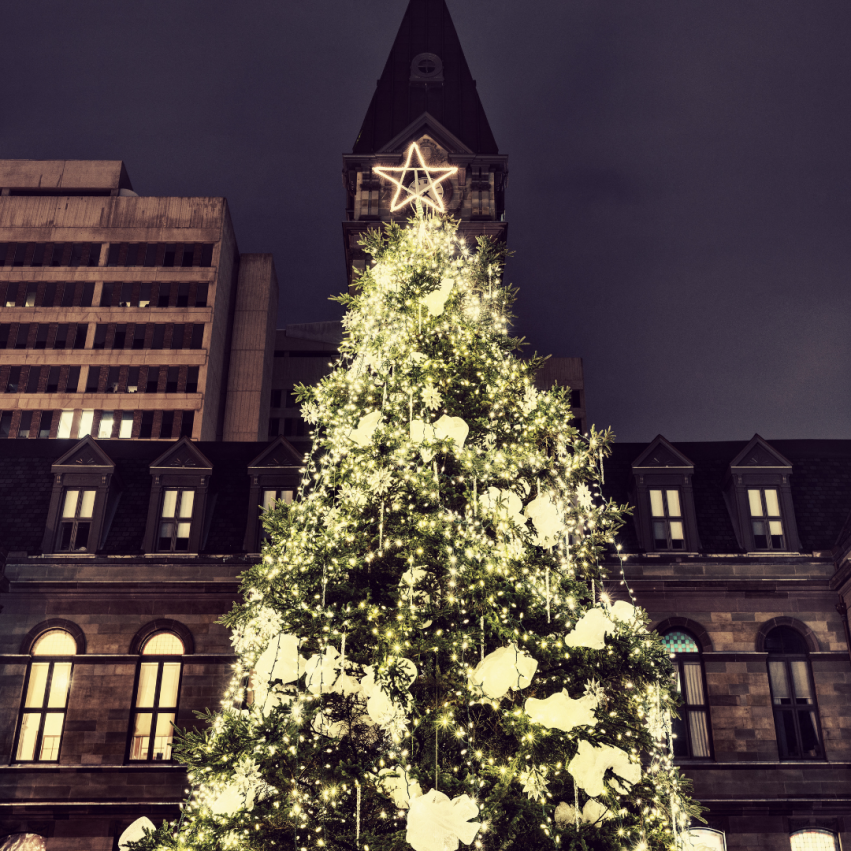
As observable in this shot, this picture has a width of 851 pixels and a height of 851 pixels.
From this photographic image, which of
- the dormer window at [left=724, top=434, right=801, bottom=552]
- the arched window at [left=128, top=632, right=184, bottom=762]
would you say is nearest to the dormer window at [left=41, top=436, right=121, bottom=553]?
the arched window at [left=128, top=632, right=184, bottom=762]

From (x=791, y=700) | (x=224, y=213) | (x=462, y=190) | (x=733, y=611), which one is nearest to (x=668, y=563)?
(x=733, y=611)

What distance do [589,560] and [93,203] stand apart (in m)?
60.8

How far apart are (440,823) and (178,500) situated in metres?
13.9

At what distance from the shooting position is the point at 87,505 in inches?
778

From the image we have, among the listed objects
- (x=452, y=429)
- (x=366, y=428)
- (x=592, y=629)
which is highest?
(x=366, y=428)

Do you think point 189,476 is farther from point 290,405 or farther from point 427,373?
point 290,405

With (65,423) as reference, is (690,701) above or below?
below

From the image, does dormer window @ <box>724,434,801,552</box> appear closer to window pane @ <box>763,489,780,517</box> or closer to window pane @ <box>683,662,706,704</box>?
window pane @ <box>763,489,780,517</box>

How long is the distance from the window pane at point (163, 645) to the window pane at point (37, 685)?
222cm

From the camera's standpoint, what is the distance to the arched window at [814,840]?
16641mm

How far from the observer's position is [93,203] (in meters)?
61.6

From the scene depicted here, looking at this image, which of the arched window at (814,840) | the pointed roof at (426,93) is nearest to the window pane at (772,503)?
the arched window at (814,840)

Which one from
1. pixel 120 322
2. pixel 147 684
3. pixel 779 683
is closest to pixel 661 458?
pixel 779 683

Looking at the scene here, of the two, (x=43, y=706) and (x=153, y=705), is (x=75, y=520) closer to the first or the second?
(x=43, y=706)
